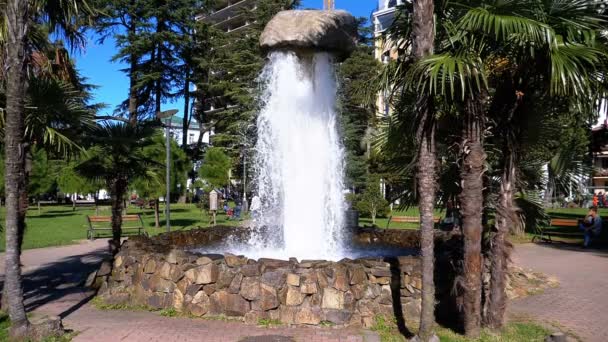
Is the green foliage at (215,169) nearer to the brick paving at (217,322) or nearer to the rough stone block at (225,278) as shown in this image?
the brick paving at (217,322)

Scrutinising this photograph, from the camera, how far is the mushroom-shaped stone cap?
375 inches

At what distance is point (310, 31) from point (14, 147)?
5.70 m

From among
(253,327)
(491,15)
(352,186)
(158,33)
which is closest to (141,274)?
(253,327)

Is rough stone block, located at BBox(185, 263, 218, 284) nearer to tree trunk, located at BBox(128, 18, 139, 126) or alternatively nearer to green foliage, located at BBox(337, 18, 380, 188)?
green foliage, located at BBox(337, 18, 380, 188)

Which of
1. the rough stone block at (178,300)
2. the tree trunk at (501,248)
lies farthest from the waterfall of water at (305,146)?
the tree trunk at (501,248)

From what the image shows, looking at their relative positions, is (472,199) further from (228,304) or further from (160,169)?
(160,169)

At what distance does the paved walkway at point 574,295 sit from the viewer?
6.83 meters

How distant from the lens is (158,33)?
39.4 metres

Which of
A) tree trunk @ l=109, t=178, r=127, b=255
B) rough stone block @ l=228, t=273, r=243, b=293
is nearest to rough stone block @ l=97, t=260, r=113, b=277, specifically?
tree trunk @ l=109, t=178, r=127, b=255

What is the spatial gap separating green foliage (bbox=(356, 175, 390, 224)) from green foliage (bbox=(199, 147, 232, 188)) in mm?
8130

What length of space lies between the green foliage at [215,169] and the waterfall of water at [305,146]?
1742cm

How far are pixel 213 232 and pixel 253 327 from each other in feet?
20.1

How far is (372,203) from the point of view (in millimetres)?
24234

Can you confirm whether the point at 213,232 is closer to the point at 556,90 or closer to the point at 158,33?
the point at 556,90
